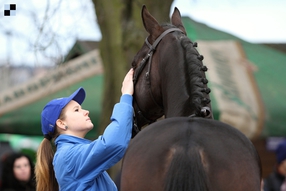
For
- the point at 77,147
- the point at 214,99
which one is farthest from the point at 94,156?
the point at 214,99

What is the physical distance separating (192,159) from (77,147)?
2.50 feet

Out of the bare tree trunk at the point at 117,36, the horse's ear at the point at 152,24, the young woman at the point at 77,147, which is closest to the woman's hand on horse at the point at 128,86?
the young woman at the point at 77,147

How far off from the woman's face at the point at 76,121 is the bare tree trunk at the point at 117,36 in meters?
4.11

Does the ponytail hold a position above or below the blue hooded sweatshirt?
below

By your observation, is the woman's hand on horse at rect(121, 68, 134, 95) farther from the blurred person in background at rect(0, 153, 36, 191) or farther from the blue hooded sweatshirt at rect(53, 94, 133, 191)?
the blurred person in background at rect(0, 153, 36, 191)

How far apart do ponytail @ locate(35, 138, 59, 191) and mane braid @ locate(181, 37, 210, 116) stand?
3.01 ft

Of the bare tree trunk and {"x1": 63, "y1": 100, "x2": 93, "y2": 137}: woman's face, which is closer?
{"x1": 63, "y1": 100, "x2": 93, "y2": 137}: woman's face

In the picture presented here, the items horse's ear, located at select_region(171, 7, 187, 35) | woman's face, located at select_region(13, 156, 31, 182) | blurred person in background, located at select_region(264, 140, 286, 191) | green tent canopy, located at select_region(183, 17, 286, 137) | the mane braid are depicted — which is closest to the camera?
the mane braid

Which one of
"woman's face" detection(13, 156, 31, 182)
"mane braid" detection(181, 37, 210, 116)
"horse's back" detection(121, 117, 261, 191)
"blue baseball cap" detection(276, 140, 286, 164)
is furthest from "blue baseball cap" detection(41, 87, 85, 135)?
"blue baseball cap" detection(276, 140, 286, 164)

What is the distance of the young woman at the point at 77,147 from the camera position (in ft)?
10.0

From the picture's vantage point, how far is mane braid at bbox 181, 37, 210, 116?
10.4ft

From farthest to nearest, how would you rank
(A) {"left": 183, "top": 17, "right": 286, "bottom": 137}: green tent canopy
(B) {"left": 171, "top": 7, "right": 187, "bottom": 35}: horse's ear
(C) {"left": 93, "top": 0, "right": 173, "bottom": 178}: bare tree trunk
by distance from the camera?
(A) {"left": 183, "top": 17, "right": 286, "bottom": 137}: green tent canopy, (C) {"left": 93, "top": 0, "right": 173, "bottom": 178}: bare tree trunk, (B) {"left": 171, "top": 7, "right": 187, "bottom": 35}: horse's ear

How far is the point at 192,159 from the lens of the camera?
2.71m

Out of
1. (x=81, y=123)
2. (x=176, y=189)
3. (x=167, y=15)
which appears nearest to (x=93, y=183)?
(x=81, y=123)
